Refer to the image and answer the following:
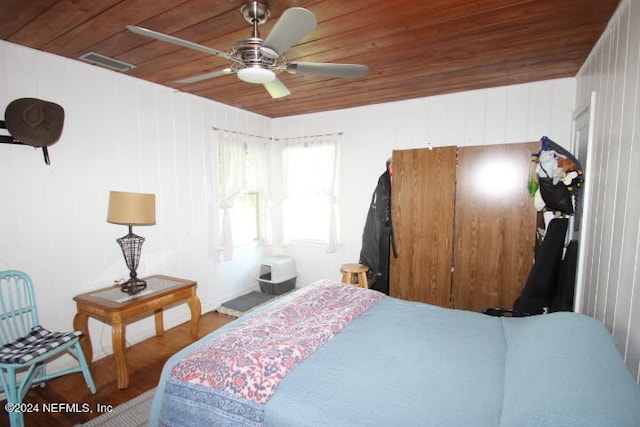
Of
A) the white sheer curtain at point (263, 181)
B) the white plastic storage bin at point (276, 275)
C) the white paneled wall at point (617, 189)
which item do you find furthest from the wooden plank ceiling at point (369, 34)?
the white plastic storage bin at point (276, 275)

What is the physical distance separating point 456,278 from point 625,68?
1905 millimetres

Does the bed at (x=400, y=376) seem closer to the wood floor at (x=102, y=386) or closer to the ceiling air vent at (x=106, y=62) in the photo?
the wood floor at (x=102, y=386)

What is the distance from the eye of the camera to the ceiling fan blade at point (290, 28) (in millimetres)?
1258

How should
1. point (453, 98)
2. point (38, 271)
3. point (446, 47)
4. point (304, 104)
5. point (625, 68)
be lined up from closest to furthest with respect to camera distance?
1. point (625, 68)
2. point (446, 47)
3. point (38, 271)
4. point (453, 98)
5. point (304, 104)

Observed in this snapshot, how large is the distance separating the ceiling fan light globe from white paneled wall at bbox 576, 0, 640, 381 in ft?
5.68

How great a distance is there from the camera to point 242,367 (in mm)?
1358

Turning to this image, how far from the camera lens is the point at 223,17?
5.82 ft

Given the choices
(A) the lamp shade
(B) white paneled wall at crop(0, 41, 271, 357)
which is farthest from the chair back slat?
(A) the lamp shade

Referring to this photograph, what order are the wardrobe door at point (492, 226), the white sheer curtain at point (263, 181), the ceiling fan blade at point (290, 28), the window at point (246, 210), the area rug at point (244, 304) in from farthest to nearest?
the white sheer curtain at point (263, 181) → the window at point (246, 210) → the area rug at point (244, 304) → the wardrobe door at point (492, 226) → the ceiling fan blade at point (290, 28)

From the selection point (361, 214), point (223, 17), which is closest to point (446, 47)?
point (223, 17)

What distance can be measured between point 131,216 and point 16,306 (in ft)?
3.16

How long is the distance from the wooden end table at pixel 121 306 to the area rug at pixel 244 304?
0.80 metres

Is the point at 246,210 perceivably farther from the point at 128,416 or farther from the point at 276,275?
the point at 128,416

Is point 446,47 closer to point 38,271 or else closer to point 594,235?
point 594,235
